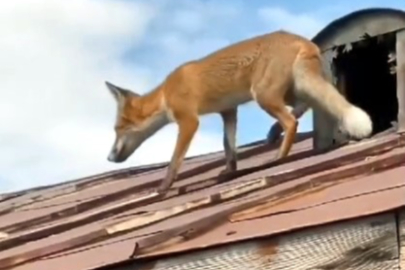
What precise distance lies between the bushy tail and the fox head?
130cm

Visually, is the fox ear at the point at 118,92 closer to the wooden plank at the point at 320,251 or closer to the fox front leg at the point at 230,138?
the fox front leg at the point at 230,138

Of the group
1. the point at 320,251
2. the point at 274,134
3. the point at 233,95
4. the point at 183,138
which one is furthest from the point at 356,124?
the point at 320,251

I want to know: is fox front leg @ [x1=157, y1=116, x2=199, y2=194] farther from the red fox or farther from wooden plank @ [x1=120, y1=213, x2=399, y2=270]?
wooden plank @ [x1=120, y1=213, x2=399, y2=270]

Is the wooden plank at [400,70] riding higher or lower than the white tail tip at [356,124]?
higher

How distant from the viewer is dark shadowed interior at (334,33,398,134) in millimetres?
6270

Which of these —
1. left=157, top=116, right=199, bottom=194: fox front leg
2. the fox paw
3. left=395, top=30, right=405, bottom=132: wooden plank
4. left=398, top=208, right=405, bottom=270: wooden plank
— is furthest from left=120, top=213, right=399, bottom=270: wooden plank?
the fox paw

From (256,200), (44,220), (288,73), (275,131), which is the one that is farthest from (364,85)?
(256,200)

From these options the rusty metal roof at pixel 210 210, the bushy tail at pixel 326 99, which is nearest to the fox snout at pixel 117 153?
the rusty metal roof at pixel 210 210

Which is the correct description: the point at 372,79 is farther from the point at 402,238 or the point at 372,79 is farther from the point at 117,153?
the point at 402,238

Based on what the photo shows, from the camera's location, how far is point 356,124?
602 centimetres

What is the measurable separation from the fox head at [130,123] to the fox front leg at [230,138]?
493 mm

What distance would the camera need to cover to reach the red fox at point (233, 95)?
21.5ft

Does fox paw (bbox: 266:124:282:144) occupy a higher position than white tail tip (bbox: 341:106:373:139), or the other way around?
fox paw (bbox: 266:124:282:144)

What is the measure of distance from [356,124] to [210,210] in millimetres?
1966
